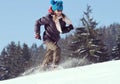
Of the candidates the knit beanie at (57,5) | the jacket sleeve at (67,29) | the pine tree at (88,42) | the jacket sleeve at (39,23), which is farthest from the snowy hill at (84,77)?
the pine tree at (88,42)

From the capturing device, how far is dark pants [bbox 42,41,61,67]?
12477mm

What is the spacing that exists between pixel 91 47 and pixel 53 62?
3418 centimetres

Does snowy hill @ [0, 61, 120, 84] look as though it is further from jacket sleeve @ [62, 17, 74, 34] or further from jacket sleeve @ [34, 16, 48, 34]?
jacket sleeve @ [34, 16, 48, 34]

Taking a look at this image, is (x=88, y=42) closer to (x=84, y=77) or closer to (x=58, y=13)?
(x=58, y=13)

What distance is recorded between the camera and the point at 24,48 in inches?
A: 3007

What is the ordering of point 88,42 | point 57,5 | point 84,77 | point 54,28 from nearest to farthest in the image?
point 84,77
point 54,28
point 57,5
point 88,42

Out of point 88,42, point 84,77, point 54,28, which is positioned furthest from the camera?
point 88,42

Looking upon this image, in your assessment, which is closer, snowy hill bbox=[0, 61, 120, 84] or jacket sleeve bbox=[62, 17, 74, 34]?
snowy hill bbox=[0, 61, 120, 84]

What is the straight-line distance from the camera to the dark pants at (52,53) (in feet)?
40.9

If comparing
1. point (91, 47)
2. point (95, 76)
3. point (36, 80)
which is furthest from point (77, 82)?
point (91, 47)

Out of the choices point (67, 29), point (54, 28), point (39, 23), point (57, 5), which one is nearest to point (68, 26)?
point (67, 29)

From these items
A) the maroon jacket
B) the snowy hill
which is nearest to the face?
the maroon jacket

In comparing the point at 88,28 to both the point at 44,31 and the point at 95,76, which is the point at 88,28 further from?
the point at 95,76

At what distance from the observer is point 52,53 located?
12.6 m
